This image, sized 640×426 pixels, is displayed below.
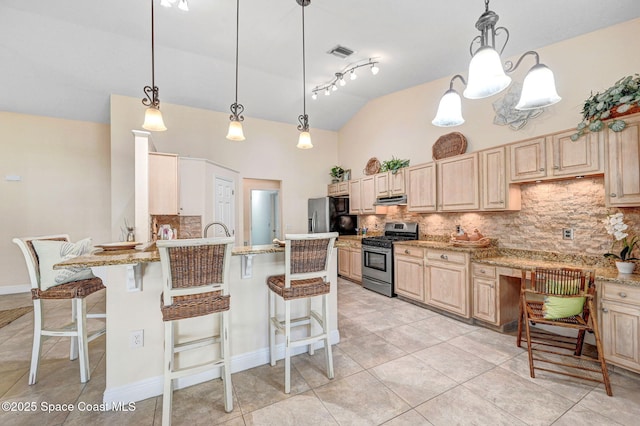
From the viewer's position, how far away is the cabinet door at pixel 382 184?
4965 millimetres

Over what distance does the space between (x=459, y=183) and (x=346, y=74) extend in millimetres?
2611

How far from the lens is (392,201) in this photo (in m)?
4.75

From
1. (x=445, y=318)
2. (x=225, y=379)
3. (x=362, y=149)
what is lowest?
(x=445, y=318)

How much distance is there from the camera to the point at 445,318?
352cm

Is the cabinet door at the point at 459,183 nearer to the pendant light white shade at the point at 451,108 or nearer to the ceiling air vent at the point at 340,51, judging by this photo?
the pendant light white shade at the point at 451,108

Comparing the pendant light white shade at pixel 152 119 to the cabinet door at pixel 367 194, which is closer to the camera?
the pendant light white shade at pixel 152 119

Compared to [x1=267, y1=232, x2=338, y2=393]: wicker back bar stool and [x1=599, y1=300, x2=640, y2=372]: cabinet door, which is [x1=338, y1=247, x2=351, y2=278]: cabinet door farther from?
[x1=599, y1=300, x2=640, y2=372]: cabinet door

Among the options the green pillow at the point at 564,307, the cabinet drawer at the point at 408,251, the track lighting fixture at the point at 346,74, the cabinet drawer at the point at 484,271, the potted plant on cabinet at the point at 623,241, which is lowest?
the green pillow at the point at 564,307

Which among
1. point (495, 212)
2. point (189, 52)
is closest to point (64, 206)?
point (189, 52)

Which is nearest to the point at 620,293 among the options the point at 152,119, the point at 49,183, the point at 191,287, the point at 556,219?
the point at 556,219

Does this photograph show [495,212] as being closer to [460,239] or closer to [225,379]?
[460,239]

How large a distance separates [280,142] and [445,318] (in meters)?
4.79

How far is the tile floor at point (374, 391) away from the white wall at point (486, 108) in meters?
2.57

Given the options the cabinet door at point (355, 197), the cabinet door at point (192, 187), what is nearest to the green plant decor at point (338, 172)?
the cabinet door at point (355, 197)
